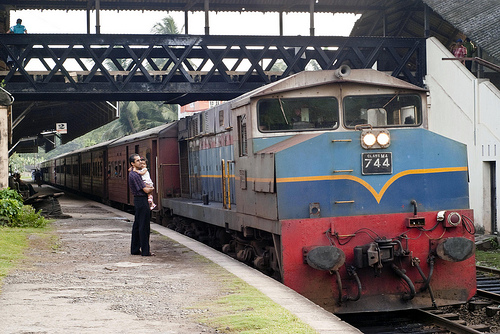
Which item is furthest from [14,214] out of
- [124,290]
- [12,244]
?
[124,290]

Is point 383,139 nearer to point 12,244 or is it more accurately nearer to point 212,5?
point 12,244

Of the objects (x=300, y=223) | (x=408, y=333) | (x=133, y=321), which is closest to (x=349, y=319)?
(x=408, y=333)

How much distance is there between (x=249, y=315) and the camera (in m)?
6.11

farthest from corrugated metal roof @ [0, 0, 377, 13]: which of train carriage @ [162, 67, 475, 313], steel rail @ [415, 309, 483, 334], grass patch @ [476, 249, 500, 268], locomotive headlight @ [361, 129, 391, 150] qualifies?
steel rail @ [415, 309, 483, 334]

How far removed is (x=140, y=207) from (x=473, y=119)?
10.8m

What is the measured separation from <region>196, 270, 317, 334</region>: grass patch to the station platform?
0.05m

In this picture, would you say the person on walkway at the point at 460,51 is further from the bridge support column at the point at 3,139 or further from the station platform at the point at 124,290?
the bridge support column at the point at 3,139

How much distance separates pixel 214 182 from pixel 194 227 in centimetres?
167

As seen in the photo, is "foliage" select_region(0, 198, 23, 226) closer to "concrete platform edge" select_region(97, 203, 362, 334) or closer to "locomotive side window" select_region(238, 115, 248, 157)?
"concrete platform edge" select_region(97, 203, 362, 334)

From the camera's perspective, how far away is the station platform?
592 cm

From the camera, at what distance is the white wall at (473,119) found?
17.3 meters

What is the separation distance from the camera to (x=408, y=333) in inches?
300

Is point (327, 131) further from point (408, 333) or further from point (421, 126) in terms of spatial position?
point (408, 333)

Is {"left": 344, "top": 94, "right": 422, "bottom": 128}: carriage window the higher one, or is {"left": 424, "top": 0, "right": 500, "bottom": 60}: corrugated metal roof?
{"left": 424, "top": 0, "right": 500, "bottom": 60}: corrugated metal roof
